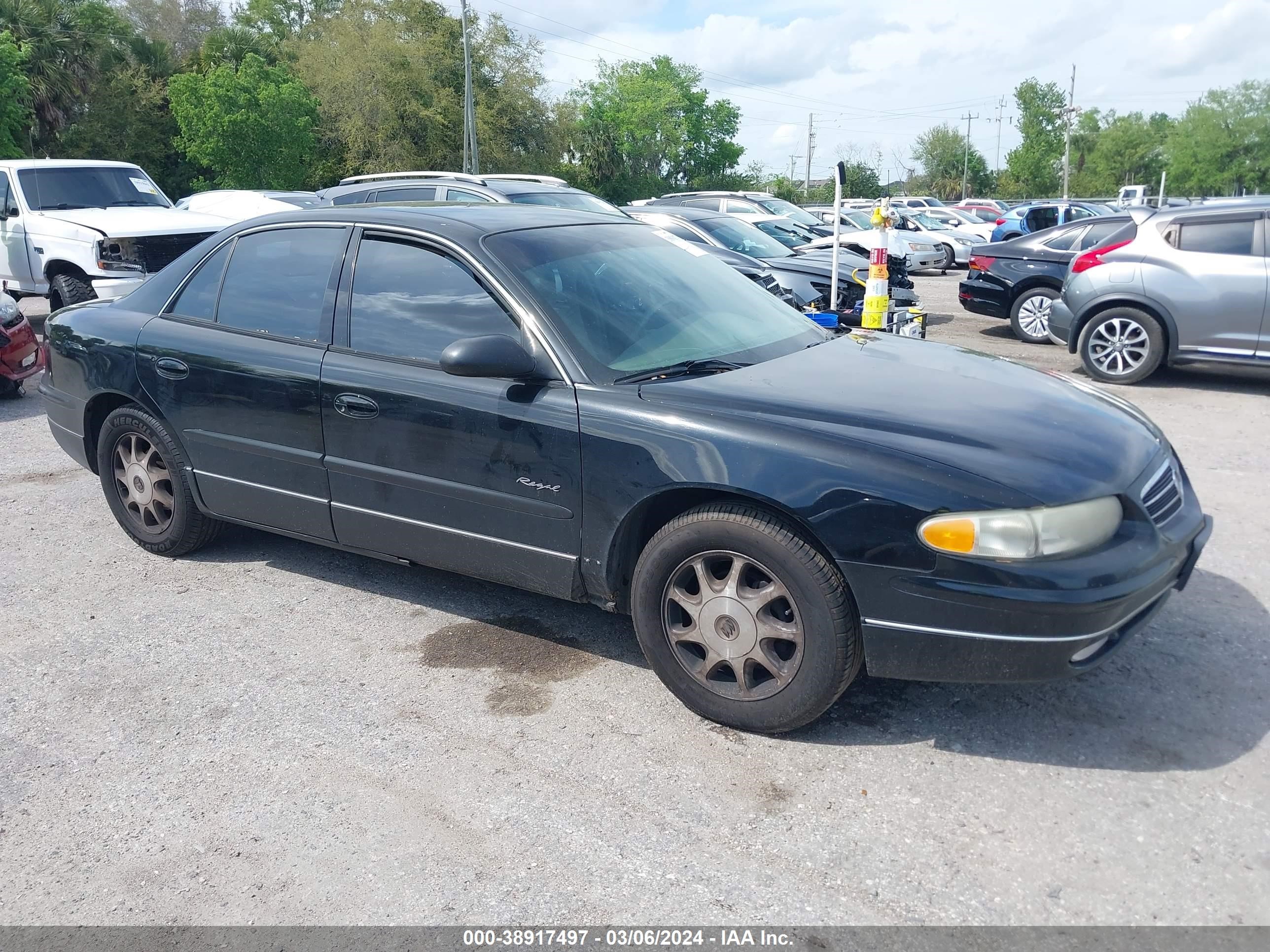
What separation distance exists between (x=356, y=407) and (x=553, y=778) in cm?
168

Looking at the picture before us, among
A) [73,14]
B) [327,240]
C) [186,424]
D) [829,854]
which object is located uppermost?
[73,14]

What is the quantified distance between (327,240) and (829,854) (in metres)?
3.10

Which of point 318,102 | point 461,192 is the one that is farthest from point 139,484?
point 318,102

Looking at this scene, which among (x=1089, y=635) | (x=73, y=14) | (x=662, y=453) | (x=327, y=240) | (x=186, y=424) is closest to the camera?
(x=1089, y=635)

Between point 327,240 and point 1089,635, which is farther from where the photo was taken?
point 327,240

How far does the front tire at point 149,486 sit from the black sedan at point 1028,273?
9.39 meters

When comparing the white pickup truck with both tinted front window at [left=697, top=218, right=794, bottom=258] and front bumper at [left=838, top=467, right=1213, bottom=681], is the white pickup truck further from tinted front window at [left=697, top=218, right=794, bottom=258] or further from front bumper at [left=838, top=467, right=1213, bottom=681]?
front bumper at [left=838, top=467, right=1213, bottom=681]

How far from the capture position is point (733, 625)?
331 cm

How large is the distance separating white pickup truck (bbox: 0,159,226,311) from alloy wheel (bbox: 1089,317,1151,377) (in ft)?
29.6

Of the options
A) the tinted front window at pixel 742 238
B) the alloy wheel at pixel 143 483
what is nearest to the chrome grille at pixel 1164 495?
the alloy wheel at pixel 143 483

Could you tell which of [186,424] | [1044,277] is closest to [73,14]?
[1044,277]

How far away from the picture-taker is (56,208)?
Answer: 1170cm

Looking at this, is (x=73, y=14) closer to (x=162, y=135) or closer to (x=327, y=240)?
(x=162, y=135)

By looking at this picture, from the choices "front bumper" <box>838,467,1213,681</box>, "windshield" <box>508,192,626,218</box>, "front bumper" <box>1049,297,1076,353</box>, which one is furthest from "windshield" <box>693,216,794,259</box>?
"front bumper" <box>838,467,1213,681</box>
